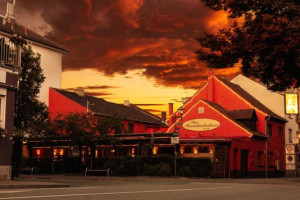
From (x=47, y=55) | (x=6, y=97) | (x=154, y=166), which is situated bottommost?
(x=154, y=166)

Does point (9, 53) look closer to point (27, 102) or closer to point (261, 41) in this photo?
point (27, 102)

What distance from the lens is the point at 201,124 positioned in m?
42.8

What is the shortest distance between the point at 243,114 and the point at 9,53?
26767mm

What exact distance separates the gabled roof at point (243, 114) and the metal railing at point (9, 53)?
84.7 feet

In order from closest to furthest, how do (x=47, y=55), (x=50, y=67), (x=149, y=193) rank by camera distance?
(x=149, y=193)
(x=47, y=55)
(x=50, y=67)

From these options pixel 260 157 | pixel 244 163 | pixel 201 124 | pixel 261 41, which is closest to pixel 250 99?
pixel 260 157

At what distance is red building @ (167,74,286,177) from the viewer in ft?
124

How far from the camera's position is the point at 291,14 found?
47.2 ft

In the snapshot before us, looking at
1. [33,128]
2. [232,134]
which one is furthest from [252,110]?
[33,128]

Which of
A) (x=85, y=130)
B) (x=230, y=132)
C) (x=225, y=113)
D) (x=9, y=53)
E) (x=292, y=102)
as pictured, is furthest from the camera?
(x=225, y=113)

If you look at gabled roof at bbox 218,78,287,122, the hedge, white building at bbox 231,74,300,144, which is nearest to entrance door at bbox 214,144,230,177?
the hedge

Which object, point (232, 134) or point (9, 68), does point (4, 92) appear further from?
point (232, 134)

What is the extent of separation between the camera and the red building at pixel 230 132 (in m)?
37.8

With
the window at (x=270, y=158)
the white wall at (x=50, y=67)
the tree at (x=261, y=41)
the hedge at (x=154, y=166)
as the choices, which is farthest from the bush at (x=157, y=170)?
the white wall at (x=50, y=67)
